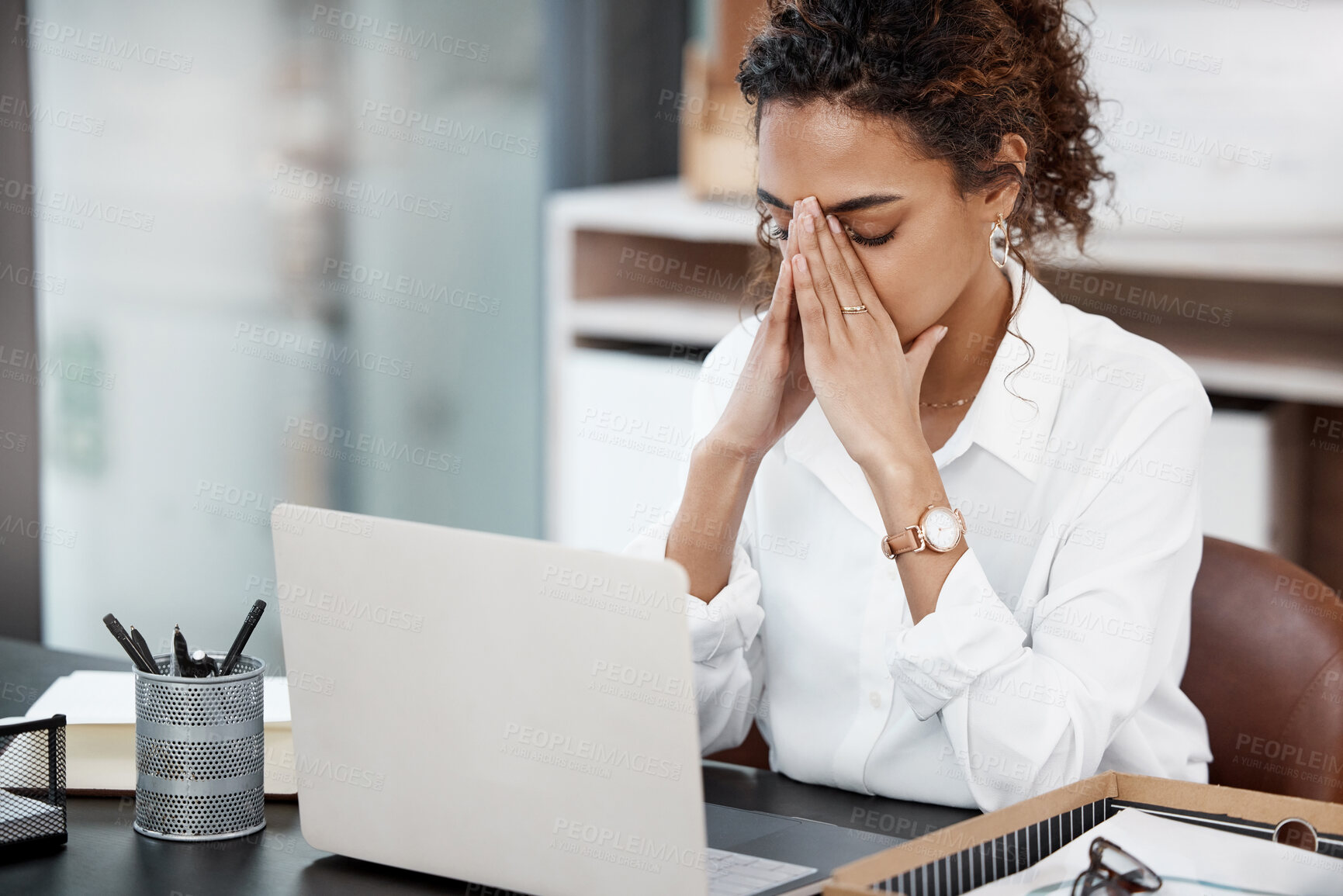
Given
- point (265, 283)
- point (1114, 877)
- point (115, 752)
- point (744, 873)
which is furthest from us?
point (265, 283)

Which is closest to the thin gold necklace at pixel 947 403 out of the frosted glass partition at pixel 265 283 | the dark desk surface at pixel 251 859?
the dark desk surface at pixel 251 859

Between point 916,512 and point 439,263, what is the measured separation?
203cm

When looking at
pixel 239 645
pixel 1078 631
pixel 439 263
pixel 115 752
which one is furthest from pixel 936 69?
pixel 439 263

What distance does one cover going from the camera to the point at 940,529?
1.21 m

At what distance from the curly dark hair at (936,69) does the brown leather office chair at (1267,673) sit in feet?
1.28

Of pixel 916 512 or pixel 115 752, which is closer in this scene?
pixel 115 752

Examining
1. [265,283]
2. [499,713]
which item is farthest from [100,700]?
[265,283]

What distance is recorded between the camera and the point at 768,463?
1.50 meters

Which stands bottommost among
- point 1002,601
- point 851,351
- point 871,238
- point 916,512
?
point 1002,601

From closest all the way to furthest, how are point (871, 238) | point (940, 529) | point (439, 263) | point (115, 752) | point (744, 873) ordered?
point (744, 873) < point (115, 752) < point (940, 529) < point (871, 238) < point (439, 263)

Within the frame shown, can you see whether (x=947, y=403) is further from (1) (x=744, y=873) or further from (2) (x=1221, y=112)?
(2) (x=1221, y=112)

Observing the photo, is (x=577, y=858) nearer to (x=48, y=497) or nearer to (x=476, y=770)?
(x=476, y=770)

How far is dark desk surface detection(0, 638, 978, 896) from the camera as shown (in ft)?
3.07

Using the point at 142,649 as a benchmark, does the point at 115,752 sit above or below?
below
